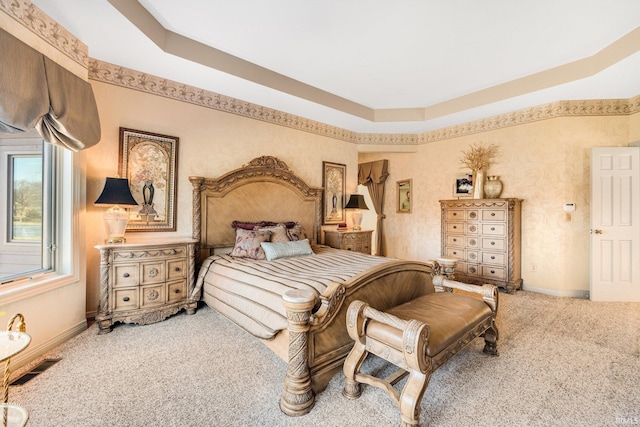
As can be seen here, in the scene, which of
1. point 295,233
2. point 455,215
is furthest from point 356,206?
point 455,215

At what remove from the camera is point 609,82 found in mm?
3412

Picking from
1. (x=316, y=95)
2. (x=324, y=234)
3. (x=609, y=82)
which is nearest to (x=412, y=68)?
(x=316, y=95)

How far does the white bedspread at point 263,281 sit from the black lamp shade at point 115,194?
107cm

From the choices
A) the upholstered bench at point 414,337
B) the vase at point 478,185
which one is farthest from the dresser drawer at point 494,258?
the upholstered bench at point 414,337

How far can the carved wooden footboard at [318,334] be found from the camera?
163 centimetres

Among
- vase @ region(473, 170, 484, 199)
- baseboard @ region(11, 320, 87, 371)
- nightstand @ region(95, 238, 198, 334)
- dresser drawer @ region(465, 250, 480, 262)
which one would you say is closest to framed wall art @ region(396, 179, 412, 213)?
vase @ region(473, 170, 484, 199)

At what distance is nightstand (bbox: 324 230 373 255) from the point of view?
4.55 m

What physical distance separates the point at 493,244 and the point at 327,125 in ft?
11.4

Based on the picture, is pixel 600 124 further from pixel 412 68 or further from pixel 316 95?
pixel 316 95

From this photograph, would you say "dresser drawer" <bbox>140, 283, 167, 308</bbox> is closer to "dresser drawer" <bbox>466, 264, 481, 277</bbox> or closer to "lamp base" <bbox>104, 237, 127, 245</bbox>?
"lamp base" <bbox>104, 237, 127, 245</bbox>

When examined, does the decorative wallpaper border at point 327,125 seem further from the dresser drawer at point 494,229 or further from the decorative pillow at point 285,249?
the decorative pillow at point 285,249

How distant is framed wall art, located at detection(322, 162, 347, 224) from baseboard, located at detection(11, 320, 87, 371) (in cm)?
354

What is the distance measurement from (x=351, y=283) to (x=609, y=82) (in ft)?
14.2

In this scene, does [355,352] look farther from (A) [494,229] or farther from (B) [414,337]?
(A) [494,229]
